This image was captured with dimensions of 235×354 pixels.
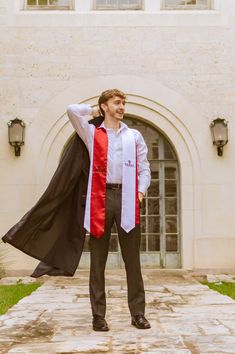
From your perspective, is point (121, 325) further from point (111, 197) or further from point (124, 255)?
point (111, 197)

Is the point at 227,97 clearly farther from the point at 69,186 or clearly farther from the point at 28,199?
the point at 69,186

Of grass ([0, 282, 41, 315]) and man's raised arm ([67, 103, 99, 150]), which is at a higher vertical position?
man's raised arm ([67, 103, 99, 150])

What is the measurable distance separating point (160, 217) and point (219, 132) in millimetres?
1786

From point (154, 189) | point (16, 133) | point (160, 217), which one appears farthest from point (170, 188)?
point (16, 133)

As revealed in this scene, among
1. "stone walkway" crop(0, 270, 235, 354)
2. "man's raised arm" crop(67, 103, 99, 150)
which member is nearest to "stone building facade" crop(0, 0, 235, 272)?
"stone walkway" crop(0, 270, 235, 354)

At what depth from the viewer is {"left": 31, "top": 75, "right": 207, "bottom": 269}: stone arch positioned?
9.91 metres

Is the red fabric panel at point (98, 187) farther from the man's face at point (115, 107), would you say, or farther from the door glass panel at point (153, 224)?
the door glass panel at point (153, 224)

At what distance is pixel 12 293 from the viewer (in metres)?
7.29

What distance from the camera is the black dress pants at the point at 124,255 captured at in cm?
442

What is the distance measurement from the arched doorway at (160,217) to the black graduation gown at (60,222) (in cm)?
548

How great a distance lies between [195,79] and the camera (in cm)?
1004

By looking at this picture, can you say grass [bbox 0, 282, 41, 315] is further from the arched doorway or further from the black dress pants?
the arched doorway

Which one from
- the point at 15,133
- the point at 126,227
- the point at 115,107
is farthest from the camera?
the point at 15,133

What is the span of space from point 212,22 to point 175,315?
651cm
